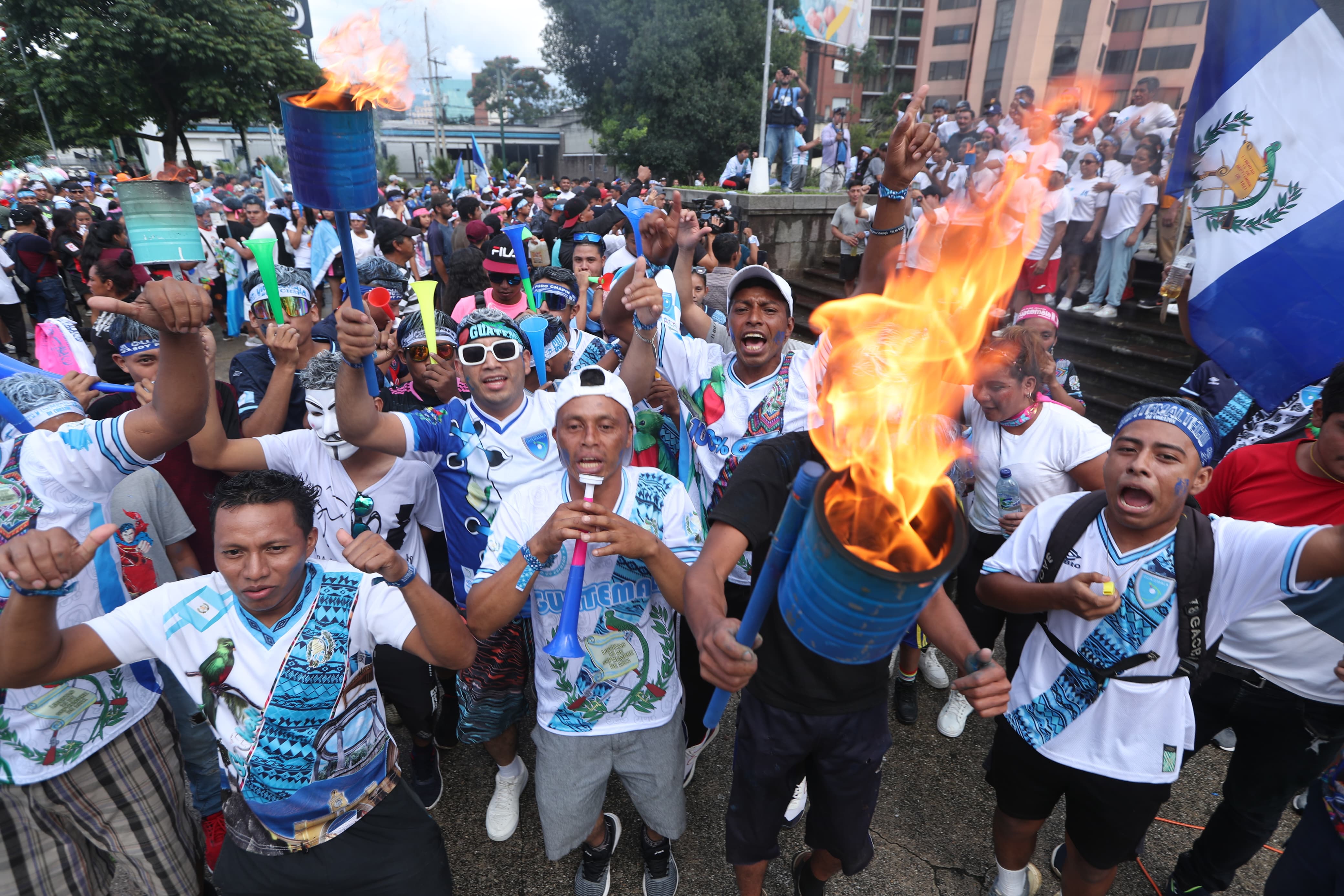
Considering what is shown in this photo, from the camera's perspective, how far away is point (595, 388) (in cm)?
259

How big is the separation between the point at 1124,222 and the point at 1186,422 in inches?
291

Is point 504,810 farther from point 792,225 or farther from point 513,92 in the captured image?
point 513,92

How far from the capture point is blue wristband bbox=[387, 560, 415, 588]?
204 cm

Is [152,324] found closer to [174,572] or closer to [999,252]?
[174,572]

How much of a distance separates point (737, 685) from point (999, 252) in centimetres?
198

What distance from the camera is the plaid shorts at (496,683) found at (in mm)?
3221

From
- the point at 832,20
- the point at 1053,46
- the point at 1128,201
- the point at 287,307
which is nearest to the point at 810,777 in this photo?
the point at 287,307

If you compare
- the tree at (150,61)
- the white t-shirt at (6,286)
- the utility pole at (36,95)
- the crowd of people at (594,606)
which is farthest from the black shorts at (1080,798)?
the utility pole at (36,95)

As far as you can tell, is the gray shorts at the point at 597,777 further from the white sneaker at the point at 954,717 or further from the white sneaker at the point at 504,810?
the white sneaker at the point at 954,717

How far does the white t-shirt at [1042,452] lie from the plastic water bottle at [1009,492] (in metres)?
0.01

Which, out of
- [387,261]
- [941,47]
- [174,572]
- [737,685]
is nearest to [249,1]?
[387,261]

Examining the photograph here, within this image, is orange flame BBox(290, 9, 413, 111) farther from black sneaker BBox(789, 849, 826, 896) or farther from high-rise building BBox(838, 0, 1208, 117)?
high-rise building BBox(838, 0, 1208, 117)

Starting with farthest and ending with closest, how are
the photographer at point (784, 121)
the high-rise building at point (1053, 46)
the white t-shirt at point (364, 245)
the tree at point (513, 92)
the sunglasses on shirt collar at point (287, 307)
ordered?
the tree at point (513, 92), the high-rise building at point (1053, 46), the photographer at point (784, 121), the white t-shirt at point (364, 245), the sunglasses on shirt collar at point (287, 307)

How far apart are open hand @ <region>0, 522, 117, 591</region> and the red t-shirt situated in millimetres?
3828
